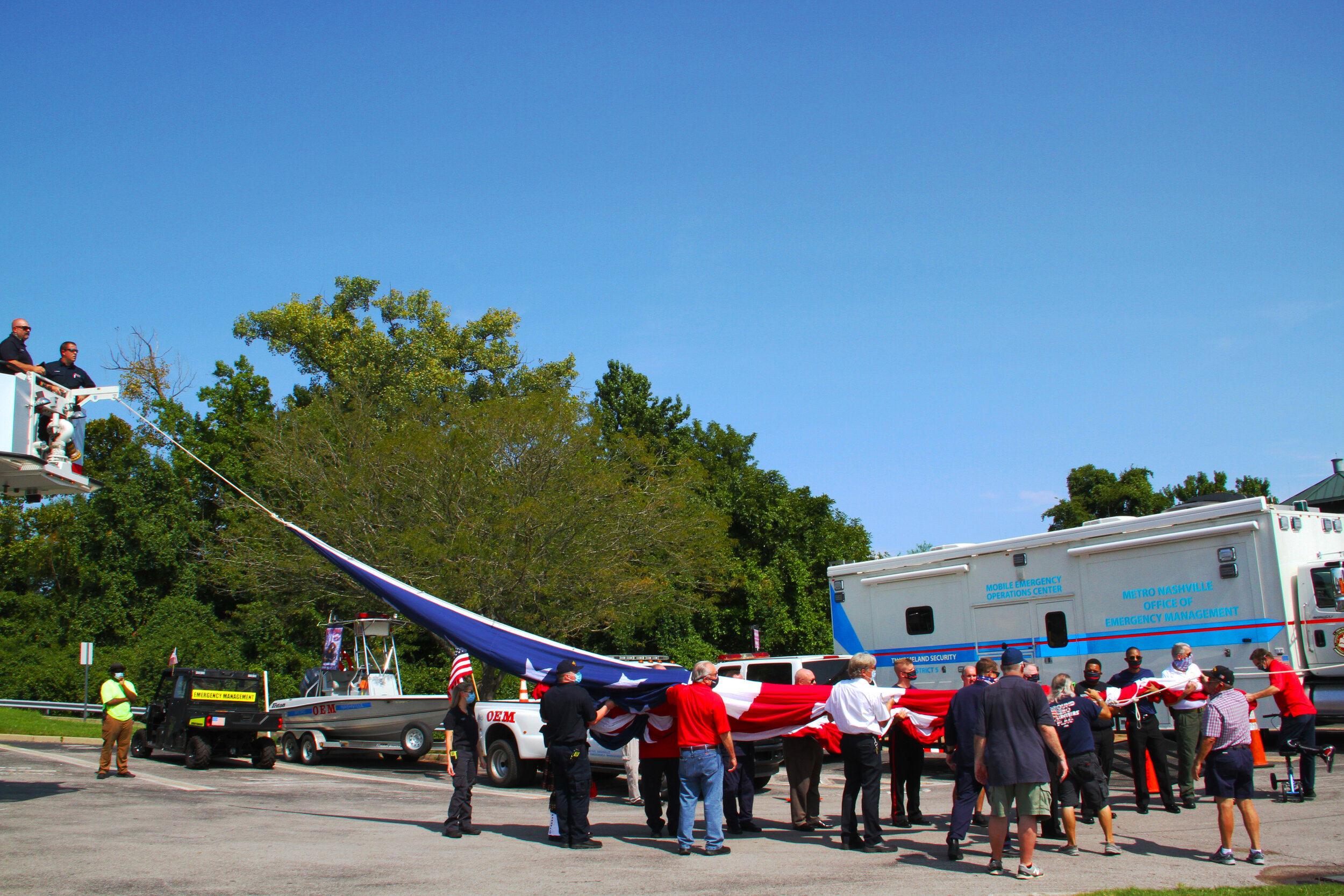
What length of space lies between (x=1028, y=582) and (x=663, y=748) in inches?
328

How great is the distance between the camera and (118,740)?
1554 centimetres

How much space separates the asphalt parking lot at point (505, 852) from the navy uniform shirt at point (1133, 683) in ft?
3.44

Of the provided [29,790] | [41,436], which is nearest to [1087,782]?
[41,436]

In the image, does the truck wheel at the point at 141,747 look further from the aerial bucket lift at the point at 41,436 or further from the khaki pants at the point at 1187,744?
the khaki pants at the point at 1187,744

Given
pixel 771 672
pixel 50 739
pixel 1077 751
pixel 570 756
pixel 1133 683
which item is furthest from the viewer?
pixel 50 739

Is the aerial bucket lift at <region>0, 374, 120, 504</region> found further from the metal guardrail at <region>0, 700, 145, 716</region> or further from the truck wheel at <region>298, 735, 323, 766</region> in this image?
the metal guardrail at <region>0, 700, 145, 716</region>

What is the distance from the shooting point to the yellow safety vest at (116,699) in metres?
15.2

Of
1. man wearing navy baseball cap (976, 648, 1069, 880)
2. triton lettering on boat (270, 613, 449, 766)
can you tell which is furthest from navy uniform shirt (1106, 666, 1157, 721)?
triton lettering on boat (270, 613, 449, 766)

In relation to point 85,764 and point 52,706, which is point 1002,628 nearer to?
point 85,764

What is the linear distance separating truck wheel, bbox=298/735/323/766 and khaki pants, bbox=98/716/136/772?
4.25 metres

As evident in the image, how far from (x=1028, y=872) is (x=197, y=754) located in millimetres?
14636

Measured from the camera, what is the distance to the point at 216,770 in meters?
17.4

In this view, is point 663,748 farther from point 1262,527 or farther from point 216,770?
point 216,770

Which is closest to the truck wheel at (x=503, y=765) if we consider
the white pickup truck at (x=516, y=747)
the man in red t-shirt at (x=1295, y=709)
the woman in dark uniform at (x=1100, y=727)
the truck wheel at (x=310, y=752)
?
the white pickup truck at (x=516, y=747)
